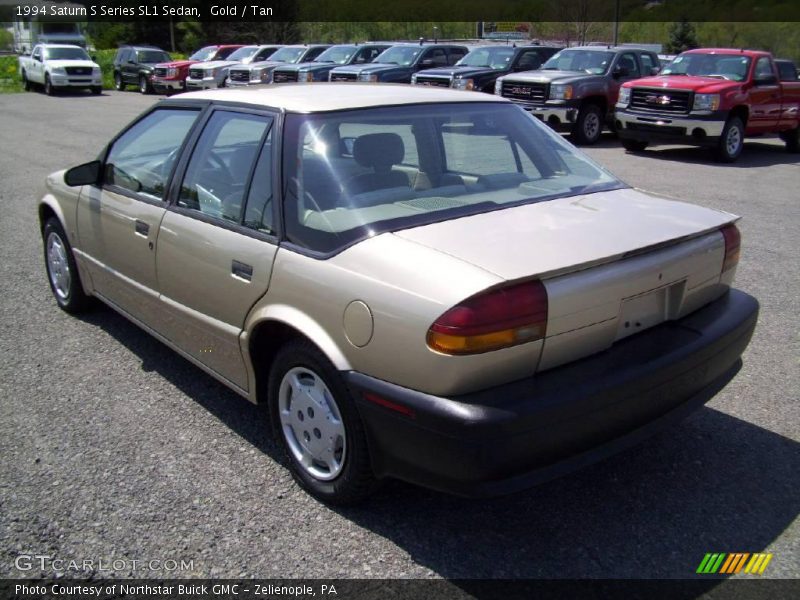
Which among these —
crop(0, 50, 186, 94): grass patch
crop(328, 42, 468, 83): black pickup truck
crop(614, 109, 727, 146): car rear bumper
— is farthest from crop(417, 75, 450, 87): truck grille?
crop(0, 50, 186, 94): grass patch

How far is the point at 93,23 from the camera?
58.2m

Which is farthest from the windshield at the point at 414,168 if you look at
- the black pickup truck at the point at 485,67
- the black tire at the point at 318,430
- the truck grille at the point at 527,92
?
the black pickup truck at the point at 485,67

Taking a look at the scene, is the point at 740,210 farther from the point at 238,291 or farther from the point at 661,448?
the point at 238,291

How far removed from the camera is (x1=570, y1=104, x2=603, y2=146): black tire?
15.3 meters

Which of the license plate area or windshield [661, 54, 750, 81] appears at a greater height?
windshield [661, 54, 750, 81]

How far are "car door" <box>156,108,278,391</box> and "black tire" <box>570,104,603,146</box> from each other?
12.6 m

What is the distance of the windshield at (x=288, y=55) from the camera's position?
79.3 ft

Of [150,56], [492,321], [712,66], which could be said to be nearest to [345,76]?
[712,66]

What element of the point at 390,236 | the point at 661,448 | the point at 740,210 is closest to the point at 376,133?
the point at 390,236

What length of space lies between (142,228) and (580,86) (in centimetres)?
1271

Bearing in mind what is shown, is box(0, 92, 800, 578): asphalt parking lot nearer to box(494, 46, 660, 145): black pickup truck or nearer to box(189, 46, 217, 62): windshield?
box(494, 46, 660, 145): black pickup truck

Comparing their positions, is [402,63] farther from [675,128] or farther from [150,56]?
[150,56]

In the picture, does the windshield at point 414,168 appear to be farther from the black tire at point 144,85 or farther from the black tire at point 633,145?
the black tire at point 144,85

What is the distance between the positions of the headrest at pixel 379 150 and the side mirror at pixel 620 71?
13.8m
